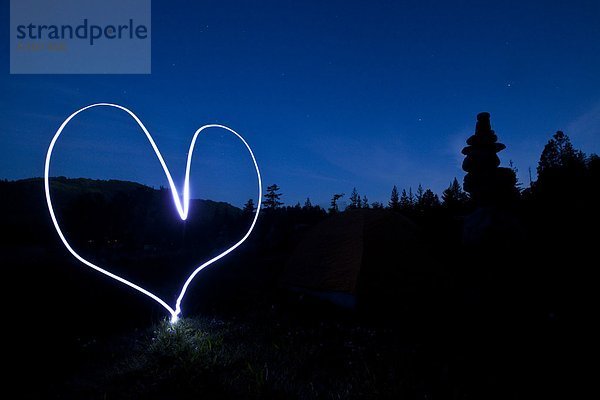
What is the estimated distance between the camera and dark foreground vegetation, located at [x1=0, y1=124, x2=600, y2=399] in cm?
483

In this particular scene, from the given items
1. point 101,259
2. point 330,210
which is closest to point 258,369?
point 101,259

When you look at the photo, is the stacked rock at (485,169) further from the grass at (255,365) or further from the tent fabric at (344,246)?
the grass at (255,365)

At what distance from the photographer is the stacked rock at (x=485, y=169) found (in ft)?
33.2

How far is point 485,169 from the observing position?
10406mm

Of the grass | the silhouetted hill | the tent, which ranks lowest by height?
the grass

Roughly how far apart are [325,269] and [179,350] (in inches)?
178

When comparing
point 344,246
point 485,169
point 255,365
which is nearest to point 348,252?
point 344,246

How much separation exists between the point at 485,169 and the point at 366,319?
250 inches

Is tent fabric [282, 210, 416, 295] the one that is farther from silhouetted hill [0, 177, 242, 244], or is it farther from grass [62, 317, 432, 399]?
silhouetted hill [0, 177, 242, 244]

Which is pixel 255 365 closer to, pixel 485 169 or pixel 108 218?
pixel 485 169

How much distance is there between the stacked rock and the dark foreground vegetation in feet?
1.23

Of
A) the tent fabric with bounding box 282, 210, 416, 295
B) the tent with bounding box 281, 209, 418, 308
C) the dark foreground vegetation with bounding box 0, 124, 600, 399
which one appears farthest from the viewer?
the tent fabric with bounding box 282, 210, 416, 295

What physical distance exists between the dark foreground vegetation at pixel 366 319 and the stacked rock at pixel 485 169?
1.23 ft

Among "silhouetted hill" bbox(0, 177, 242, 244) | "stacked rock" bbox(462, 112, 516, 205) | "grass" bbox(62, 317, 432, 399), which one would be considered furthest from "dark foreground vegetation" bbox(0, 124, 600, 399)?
"silhouetted hill" bbox(0, 177, 242, 244)
